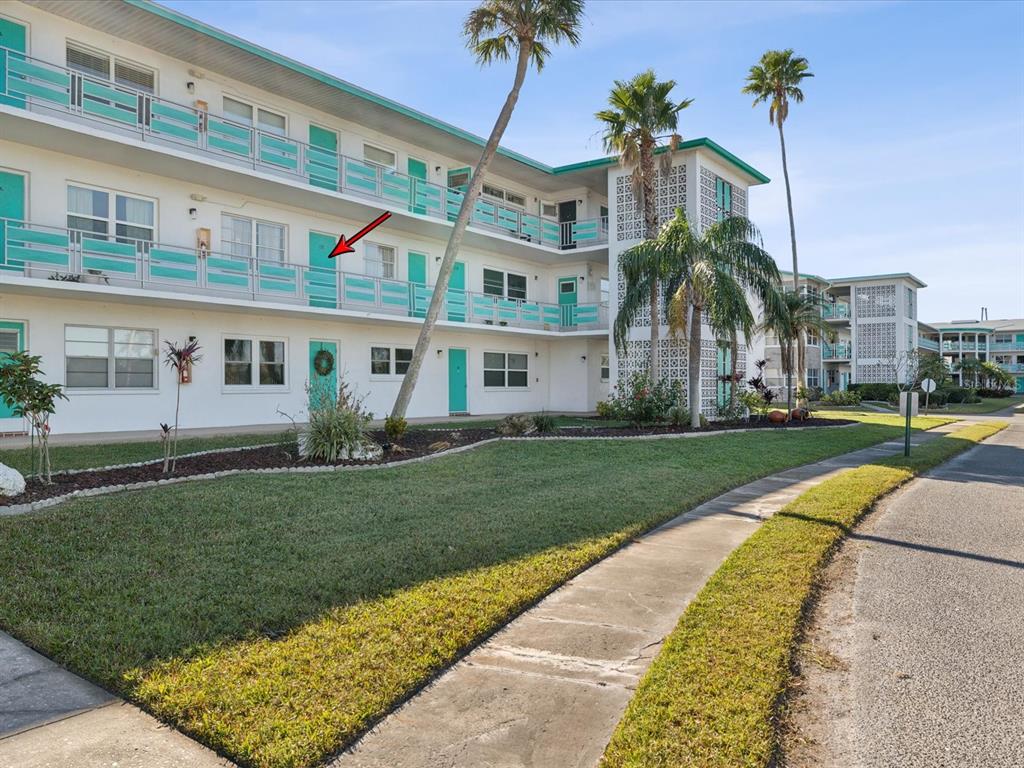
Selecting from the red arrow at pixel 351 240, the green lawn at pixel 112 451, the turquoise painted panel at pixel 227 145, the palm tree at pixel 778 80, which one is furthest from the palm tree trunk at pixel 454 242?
the palm tree at pixel 778 80

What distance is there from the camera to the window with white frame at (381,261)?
21203mm

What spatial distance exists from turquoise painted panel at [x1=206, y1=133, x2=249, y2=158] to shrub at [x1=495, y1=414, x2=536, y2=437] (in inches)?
378

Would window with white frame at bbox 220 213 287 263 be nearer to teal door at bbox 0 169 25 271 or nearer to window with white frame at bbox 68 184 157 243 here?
window with white frame at bbox 68 184 157 243

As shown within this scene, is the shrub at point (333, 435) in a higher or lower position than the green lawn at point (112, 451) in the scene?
higher

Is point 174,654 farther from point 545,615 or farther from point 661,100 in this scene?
point 661,100

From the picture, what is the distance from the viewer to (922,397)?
4219cm

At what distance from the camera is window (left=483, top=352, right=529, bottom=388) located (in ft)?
84.0

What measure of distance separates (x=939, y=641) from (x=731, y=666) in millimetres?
1579

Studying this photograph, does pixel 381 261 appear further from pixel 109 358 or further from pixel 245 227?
pixel 109 358

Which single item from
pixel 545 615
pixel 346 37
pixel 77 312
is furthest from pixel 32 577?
pixel 77 312

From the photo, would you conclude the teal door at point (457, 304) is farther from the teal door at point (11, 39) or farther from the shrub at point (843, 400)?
the shrub at point (843, 400)

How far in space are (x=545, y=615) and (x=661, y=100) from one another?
19.9 metres

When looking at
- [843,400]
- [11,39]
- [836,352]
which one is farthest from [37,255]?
[836,352]

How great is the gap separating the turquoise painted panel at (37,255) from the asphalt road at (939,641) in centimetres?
1559
